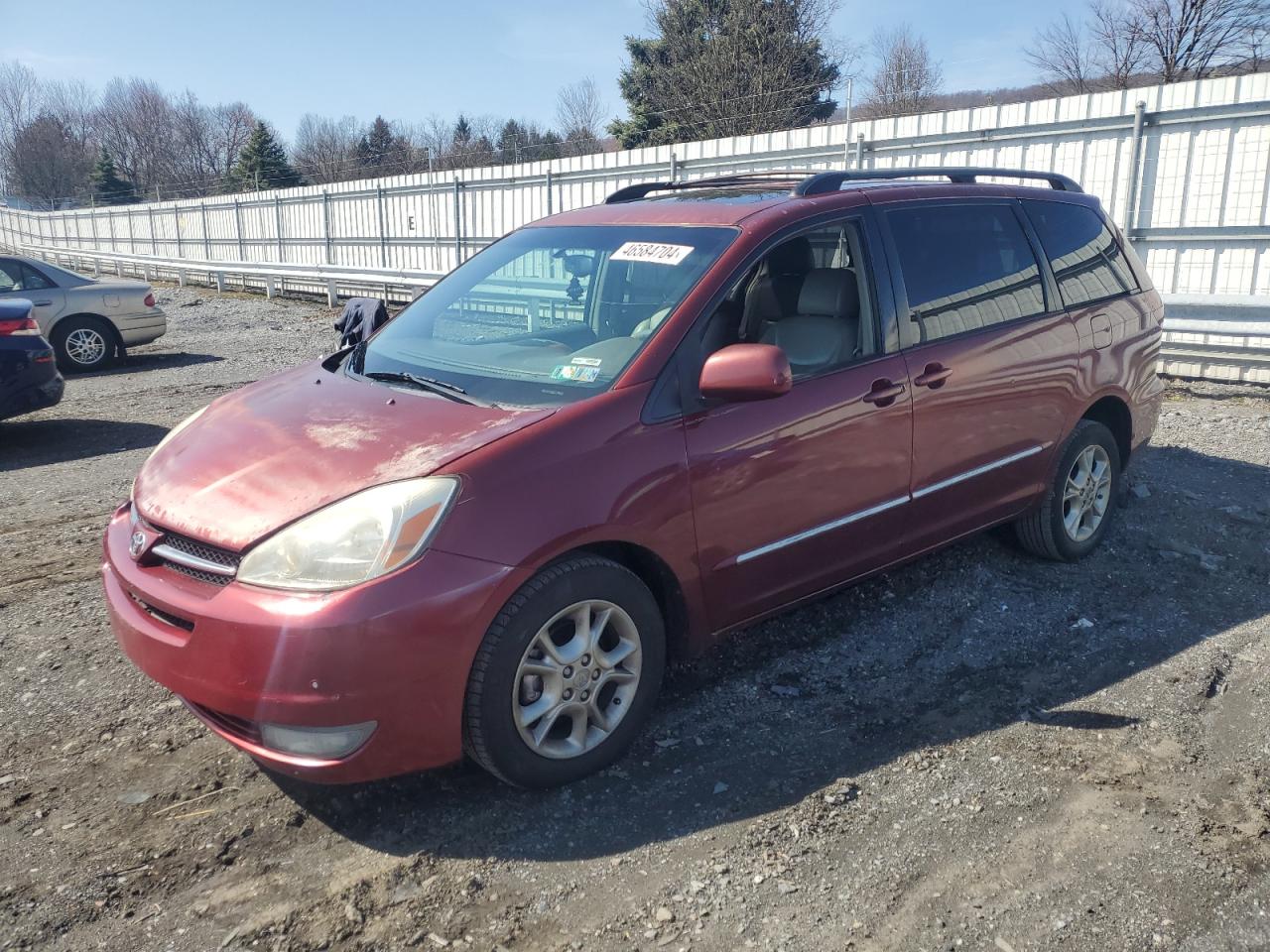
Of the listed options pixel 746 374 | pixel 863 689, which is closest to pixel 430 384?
pixel 746 374

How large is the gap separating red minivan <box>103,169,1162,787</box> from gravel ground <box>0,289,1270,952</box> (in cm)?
31

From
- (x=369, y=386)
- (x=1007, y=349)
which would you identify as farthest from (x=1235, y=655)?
(x=369, y=386)

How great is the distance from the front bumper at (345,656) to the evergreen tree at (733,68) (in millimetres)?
26738

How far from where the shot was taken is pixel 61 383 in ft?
28.1

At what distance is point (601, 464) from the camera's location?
3.12 metres

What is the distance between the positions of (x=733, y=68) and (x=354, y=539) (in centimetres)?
3114

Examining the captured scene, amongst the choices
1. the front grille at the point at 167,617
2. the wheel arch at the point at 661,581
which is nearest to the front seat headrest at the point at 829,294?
the wheel arch at the point at 661,581

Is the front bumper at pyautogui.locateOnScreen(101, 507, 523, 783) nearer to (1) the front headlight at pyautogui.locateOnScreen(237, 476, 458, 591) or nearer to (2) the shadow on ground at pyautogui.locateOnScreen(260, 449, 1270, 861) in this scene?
(1) the front headlight at pyautogui.locateOnScreen(237, 476, 458, 591)

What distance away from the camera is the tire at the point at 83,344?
41.1 ft

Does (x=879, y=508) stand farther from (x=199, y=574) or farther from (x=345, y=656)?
(x=199, y=574)

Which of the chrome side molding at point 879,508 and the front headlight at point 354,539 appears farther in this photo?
the chrome side molding at point 879,508

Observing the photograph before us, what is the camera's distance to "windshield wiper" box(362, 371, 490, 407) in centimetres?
340

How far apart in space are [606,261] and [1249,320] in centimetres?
738

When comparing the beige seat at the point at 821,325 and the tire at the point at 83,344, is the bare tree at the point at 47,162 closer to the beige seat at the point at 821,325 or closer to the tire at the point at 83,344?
the tire at the point at 83,344
